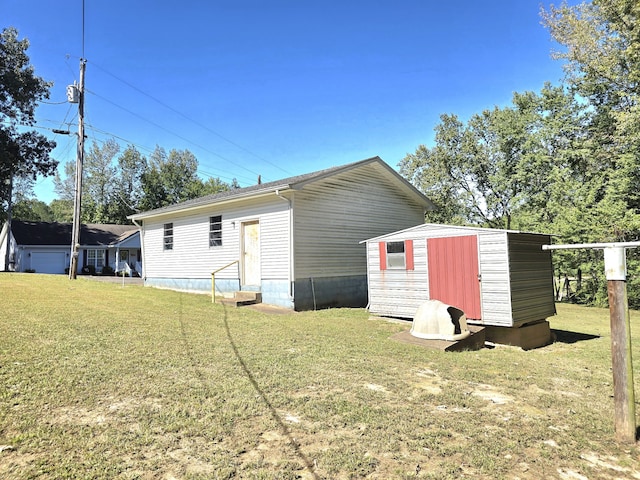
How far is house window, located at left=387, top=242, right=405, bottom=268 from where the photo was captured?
938cm

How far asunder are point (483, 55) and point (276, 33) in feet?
26.7

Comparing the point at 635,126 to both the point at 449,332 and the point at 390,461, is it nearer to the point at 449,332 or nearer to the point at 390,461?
the point at 449,332

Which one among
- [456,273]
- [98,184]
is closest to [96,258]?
[98,184]

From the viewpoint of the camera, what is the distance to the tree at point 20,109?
22.5 meters

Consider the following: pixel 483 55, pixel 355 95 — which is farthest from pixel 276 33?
pixel 483 55

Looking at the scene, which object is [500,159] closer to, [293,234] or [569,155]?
[569,155]

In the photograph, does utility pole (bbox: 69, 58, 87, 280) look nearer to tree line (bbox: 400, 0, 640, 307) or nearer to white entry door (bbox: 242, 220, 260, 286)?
white entry door (bbox: 242, 220, 260, 286)

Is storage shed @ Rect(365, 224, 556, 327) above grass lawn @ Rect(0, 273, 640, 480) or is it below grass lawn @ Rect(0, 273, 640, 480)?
above

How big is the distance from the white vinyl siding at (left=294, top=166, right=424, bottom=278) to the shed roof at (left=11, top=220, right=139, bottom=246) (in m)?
22.8

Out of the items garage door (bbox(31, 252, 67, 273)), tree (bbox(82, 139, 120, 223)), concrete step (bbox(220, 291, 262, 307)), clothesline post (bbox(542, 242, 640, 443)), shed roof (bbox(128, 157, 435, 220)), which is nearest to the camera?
clothesline post (bbox(542, 242, 640, 443))

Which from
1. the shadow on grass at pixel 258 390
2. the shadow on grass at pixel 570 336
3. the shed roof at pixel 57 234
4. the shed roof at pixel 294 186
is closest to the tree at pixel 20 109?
the shed roof at pixel 57 234

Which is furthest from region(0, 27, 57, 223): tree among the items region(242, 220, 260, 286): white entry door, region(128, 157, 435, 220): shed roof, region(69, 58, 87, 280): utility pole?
region(242, 220, 260, 286): white entry door

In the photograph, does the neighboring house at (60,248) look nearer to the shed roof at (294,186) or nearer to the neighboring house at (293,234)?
the shed roof at (294,186)

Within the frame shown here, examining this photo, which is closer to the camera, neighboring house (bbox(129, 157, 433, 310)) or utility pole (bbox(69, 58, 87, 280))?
neighboring house (bbox(129, 157, 433, 310))
